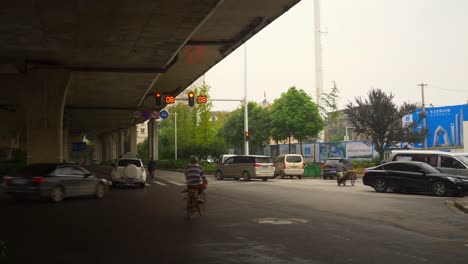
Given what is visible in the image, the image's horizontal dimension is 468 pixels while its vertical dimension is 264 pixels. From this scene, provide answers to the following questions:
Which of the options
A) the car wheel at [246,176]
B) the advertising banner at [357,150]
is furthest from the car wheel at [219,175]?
the advertising banner at [357,150]

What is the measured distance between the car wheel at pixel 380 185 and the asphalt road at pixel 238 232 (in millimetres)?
4378

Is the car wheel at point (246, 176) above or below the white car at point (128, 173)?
below

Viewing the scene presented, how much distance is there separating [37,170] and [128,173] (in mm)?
8629

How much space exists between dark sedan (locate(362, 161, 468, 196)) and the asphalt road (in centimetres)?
237

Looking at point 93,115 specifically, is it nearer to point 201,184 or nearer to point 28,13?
point 28,13

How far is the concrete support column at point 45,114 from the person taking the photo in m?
26.6

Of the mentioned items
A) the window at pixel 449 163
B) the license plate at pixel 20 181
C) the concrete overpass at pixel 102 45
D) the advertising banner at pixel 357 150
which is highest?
the concrete overpass at pixel 102 45

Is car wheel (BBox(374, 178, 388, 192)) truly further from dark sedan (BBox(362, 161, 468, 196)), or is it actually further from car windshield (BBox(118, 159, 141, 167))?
car windshield (BBox(118, 159, 141, 167))

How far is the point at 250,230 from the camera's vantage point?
11797 millimetres

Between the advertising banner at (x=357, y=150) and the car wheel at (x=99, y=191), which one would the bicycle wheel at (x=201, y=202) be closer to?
the car wheel at (x=99, y=191)

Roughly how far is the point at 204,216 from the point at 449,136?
5908cm

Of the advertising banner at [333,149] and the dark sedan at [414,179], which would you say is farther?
the advertising banner at [333,149]

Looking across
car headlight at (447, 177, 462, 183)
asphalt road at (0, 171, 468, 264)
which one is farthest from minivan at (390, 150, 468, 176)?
asphalt road at (0, 171, 468, 264)

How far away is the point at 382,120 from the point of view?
4450cm
